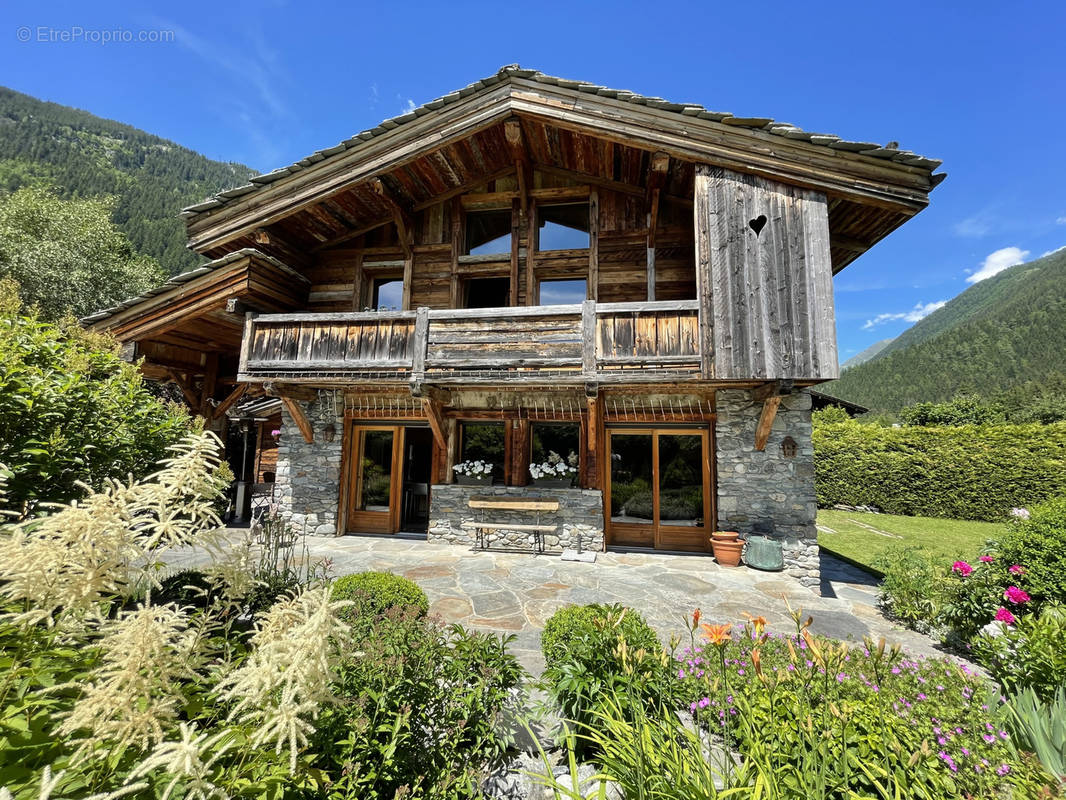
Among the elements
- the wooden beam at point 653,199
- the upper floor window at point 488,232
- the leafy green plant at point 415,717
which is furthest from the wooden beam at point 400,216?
the leafy green plant at point 415,717

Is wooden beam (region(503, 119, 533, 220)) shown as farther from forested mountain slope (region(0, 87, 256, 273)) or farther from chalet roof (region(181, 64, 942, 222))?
forested mountain slope (region(0, 87, 256, 273))

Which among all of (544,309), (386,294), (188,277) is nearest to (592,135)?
(544,309)

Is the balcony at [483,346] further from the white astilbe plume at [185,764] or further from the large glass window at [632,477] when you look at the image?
the white astilbe plume at [185,764]

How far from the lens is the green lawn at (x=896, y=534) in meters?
9.72

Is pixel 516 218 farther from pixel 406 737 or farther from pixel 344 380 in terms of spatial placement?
pixel 406 737

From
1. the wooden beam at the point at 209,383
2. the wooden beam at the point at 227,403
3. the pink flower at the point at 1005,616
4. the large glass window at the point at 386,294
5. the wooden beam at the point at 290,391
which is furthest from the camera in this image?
the wooden beam at the point at 209,383

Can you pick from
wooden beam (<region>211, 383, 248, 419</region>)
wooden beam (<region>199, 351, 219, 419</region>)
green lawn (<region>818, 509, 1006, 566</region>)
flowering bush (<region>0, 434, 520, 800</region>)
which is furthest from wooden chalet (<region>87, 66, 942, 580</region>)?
flowering bush (<region>0, 434, 520, 800</region>)

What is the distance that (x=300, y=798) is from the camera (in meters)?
1.58

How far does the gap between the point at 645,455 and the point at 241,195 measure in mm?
10188

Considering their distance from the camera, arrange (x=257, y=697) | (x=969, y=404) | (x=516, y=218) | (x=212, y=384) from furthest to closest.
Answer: (x=969, y=404) → (x=212, y=384) → (x=516, y=218) → (x=257, y=697)

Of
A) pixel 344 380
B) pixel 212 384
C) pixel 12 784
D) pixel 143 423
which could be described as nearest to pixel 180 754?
pixel 12 784

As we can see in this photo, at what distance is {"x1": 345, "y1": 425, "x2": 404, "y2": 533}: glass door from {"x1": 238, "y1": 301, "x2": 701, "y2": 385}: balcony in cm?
224

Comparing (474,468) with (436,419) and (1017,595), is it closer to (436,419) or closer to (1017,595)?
(436,419)

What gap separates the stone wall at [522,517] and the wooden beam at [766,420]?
3179 mm
